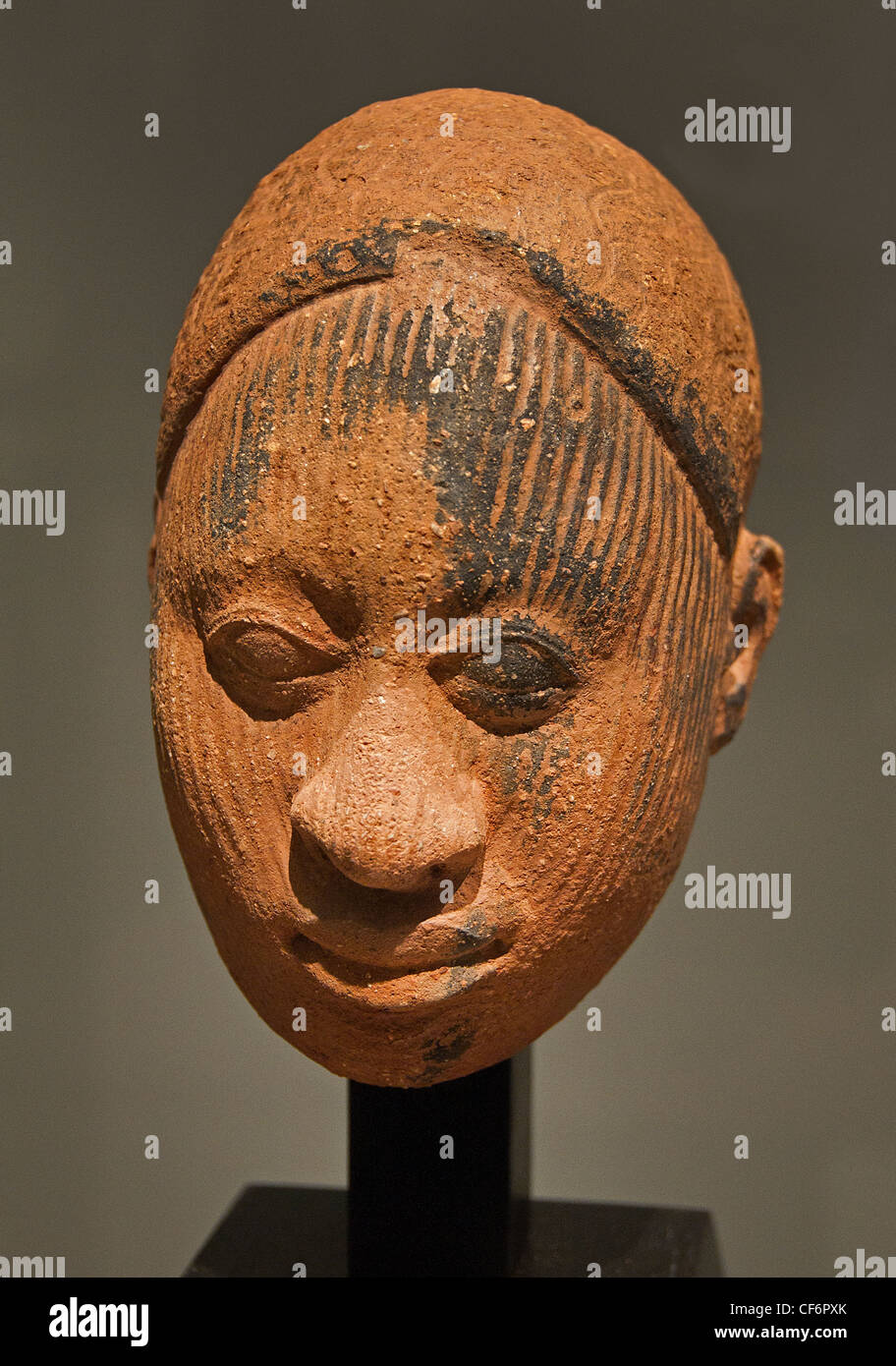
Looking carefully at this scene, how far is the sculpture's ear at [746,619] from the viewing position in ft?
9.12

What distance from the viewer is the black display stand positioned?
284 centimetres

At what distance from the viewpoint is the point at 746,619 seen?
283 cm

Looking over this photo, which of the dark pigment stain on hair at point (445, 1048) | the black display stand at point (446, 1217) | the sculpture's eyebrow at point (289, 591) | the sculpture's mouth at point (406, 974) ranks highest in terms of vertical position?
the sculpture's eyebrow at point (289, 591)

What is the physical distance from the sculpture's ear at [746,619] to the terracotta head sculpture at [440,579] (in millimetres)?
197

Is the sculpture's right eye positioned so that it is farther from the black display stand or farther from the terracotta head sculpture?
the black display stand

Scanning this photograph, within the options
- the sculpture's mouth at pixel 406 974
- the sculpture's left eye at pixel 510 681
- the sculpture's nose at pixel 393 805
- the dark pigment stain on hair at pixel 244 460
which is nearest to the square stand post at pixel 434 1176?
the sculpture's mouth at pixel 406 974

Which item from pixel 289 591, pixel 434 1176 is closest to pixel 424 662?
pixel 289 591

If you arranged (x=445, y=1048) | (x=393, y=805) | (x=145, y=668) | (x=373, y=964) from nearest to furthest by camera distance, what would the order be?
1. (x=393, y=805)
2. (x=373, y=964)
3. (x=445, y=1048)
4. (x=145, y=668)

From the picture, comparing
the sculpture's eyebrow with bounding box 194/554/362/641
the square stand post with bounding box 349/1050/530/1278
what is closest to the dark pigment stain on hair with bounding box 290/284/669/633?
the sculpture's eyebrow with bounding box 194/554/362/641

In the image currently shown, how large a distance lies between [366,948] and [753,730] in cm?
168

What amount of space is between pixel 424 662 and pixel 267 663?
10.4 inches

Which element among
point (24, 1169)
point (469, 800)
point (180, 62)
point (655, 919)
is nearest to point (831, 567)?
point (655, 919)

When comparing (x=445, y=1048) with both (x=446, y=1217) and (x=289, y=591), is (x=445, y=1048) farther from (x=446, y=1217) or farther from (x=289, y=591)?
(x=289, y=591)

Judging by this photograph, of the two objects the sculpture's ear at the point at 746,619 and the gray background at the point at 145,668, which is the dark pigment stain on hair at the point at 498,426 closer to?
the sculpture's ear at the point at 746,619
